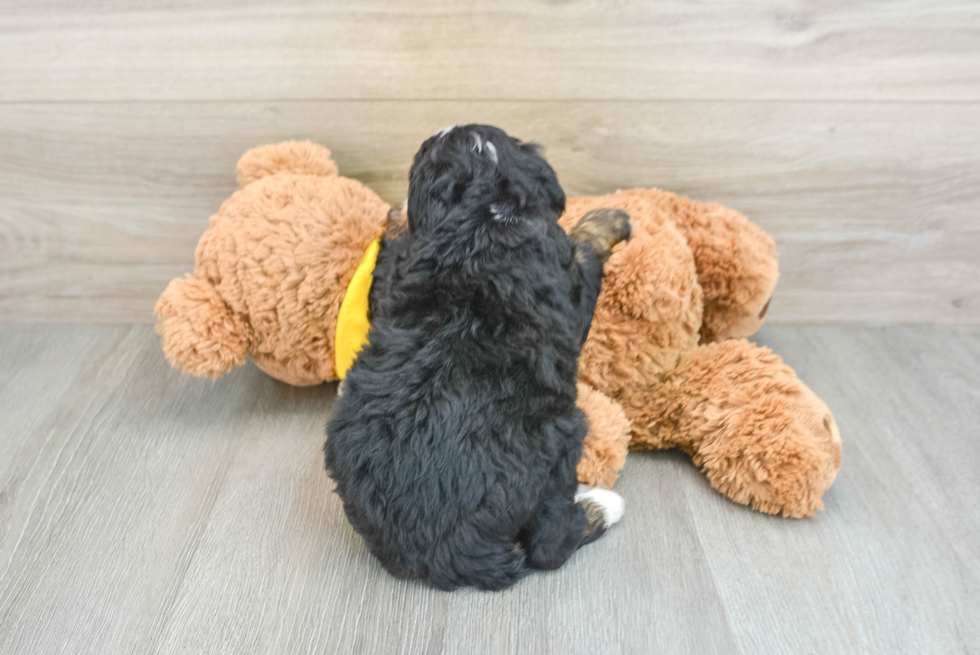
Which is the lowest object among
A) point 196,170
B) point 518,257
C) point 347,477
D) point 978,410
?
point 978,410

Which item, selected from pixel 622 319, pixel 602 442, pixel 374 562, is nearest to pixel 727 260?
pixel 622 319

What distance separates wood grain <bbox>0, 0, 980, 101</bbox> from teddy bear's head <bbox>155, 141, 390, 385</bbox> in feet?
0.88

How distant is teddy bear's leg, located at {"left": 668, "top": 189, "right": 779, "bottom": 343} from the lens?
1.26 m

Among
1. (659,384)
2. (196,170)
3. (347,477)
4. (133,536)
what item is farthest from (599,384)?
(196,170)

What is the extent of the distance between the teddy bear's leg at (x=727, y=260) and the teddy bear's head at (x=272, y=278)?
61 centimetres

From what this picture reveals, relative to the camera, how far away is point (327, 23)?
1.29m

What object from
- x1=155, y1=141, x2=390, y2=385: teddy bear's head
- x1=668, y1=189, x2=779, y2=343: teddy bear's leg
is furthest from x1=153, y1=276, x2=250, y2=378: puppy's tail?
x1=668, y1=189, x2=779, y2=343: teddy bear's leg

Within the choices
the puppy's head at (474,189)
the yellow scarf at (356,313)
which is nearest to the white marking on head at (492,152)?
the puppy's head at (474,189)

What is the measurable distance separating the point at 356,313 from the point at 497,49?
601mm

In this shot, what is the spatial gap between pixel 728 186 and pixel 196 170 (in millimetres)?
1153

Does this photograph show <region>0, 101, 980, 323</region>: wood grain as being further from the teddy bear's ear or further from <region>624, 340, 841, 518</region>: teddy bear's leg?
<region>624, 340, 841, 518</region>: teddy bear's leg

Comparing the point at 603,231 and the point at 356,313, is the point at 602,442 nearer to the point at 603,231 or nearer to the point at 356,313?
the point at 603,231

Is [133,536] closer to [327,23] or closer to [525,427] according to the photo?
[525,427]

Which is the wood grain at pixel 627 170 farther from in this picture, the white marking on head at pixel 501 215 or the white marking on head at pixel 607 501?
the white marking on head at pixel 607 501
